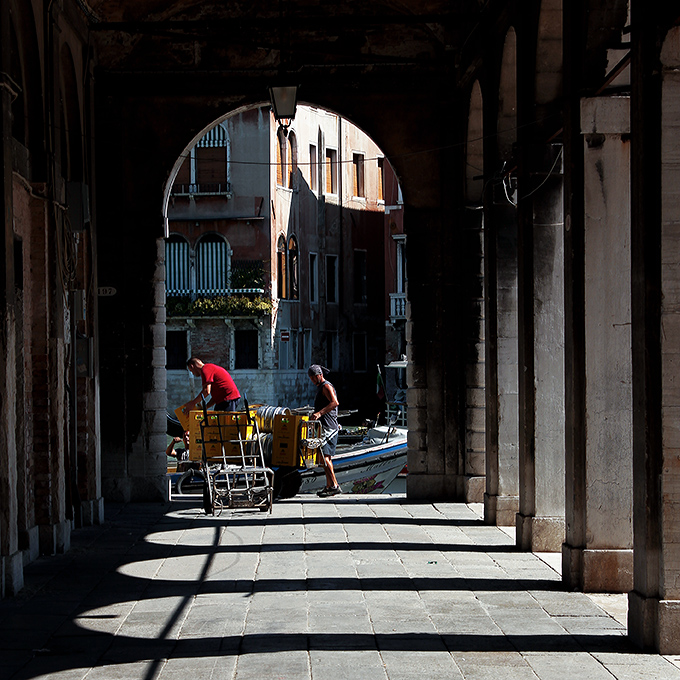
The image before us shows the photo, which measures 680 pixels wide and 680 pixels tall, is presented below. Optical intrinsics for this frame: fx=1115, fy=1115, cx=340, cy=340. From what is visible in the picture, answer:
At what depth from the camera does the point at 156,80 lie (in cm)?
1334

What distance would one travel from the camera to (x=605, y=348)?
7.68 meters

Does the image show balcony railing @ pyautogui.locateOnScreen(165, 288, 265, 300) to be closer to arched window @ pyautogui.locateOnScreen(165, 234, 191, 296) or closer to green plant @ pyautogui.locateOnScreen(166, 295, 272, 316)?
arched window @ pyautogui.locateOnScreen(165, 234, 191, 296)

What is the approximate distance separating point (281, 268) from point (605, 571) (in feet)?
95.7

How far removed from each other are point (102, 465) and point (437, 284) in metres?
4.55

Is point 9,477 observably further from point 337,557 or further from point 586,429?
point 586,429

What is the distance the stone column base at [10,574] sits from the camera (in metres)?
7.70

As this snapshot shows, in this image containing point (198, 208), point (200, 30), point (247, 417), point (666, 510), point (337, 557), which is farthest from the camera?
point (198, 208)

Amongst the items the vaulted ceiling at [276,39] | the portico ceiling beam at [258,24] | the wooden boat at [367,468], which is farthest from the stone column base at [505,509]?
the wooden boat at [367,468]

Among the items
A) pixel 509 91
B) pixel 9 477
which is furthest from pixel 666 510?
pixel 509 91

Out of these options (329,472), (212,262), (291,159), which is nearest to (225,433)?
(329,472)

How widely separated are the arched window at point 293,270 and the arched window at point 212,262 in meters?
2.62

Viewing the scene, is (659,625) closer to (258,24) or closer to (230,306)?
(258,24)

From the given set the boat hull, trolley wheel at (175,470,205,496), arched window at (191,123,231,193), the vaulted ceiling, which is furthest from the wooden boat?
arched window at (191,123,231,193)

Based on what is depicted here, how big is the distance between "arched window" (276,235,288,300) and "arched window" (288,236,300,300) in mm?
375
